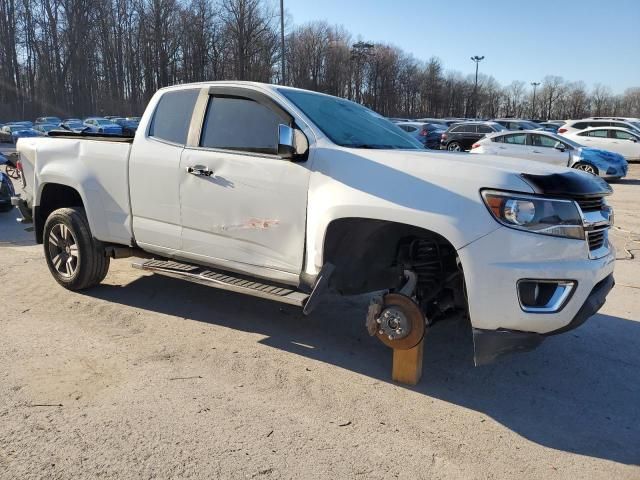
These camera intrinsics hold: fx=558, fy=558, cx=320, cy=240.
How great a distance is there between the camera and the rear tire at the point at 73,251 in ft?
17.7

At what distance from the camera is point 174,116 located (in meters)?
4.85

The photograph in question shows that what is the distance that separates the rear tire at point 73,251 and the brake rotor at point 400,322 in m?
3.15

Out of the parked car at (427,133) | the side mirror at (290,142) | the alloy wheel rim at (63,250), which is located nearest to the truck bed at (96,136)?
the alloy wheel rim at (63,250)

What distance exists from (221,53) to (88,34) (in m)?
20.1

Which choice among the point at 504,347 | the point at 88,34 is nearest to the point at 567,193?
the point at 504,347

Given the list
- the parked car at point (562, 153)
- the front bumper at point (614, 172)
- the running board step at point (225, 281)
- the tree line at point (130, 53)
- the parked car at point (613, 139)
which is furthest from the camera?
the tree line at point (130, 53)

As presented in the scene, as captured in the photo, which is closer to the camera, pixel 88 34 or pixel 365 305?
pixel 365 305

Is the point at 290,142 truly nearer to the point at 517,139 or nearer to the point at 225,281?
the point at 225,281

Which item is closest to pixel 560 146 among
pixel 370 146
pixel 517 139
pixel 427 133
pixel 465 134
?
pixel 517 139

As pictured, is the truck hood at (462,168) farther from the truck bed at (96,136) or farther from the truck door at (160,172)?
the truck bed at (96,136)

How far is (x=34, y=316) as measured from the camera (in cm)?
497

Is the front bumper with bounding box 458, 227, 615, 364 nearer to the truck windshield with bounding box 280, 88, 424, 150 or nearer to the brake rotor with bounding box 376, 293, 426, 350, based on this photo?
the brake rotor with bounding box 376, 293, 426, 350

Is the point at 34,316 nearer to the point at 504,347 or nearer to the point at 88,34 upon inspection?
the point at 504,347

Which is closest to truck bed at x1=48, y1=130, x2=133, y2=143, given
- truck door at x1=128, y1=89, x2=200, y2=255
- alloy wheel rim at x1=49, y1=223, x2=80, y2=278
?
truck door at x1=128, y1=89, x2=200, y2=255
